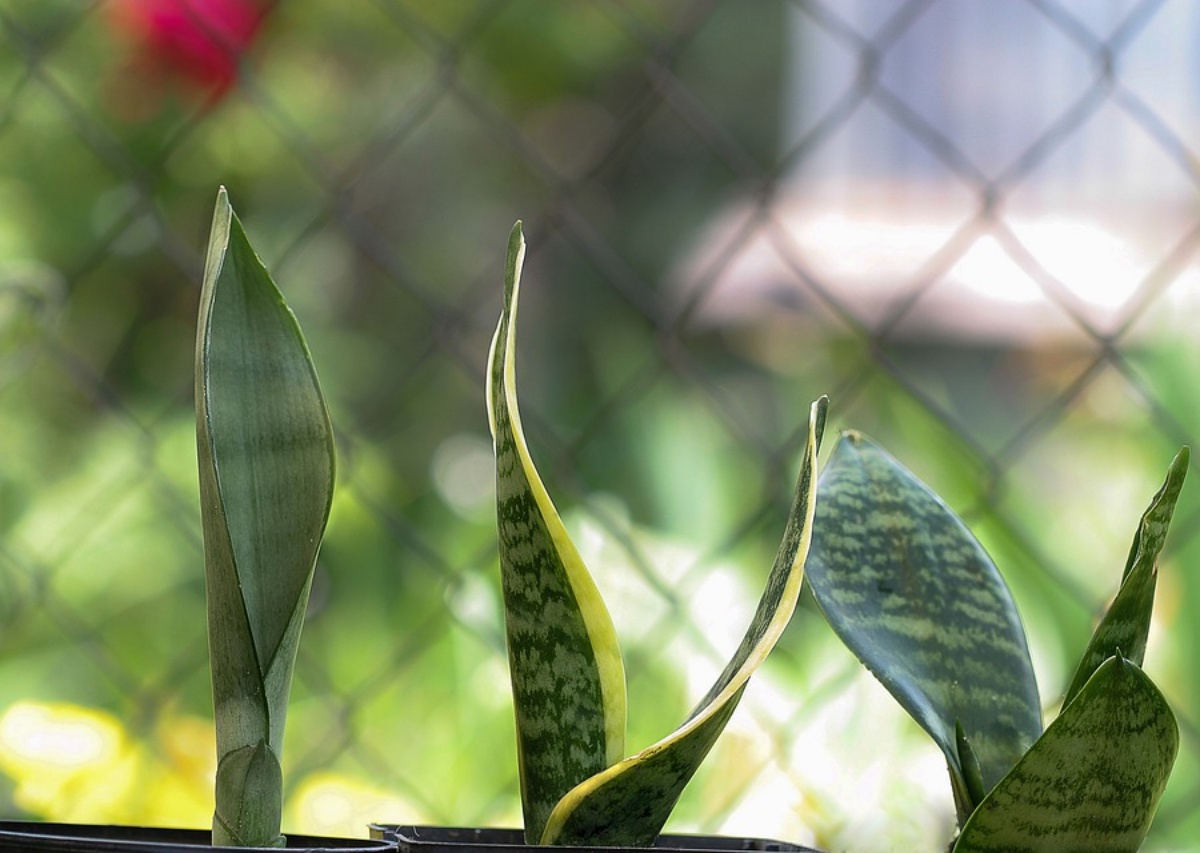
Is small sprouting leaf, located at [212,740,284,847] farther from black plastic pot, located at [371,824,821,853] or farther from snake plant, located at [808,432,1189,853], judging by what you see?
snake plant, located at [808,432,1189,853]

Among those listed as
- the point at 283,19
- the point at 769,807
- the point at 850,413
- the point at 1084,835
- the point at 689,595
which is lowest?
the point at 1084,835

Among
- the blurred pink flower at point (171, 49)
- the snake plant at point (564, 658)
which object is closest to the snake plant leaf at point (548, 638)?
the snake plant at point (564, 658)

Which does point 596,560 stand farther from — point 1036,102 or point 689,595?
point 1036,102

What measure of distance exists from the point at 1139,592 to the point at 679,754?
120 mm

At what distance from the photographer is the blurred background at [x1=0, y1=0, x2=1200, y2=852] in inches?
30.4

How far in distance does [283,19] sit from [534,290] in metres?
0.28

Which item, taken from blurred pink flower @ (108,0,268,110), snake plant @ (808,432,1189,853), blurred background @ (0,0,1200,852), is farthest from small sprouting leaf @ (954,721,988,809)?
blurred pink flower @ (108,0,268,110)

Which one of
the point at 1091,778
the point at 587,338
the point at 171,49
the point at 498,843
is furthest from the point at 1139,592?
the point at 171,49

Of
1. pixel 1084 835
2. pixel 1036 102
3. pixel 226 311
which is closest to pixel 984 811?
pixel 1084 835

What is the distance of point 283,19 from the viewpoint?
1.06m

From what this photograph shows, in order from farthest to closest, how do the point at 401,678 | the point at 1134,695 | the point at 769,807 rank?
the point at 401,678, the point at 769,807, the point at 1134,695

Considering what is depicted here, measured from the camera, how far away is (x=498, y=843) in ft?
1.13

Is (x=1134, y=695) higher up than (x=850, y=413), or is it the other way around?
(x=850, y=413)

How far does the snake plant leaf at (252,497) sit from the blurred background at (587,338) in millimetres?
383
